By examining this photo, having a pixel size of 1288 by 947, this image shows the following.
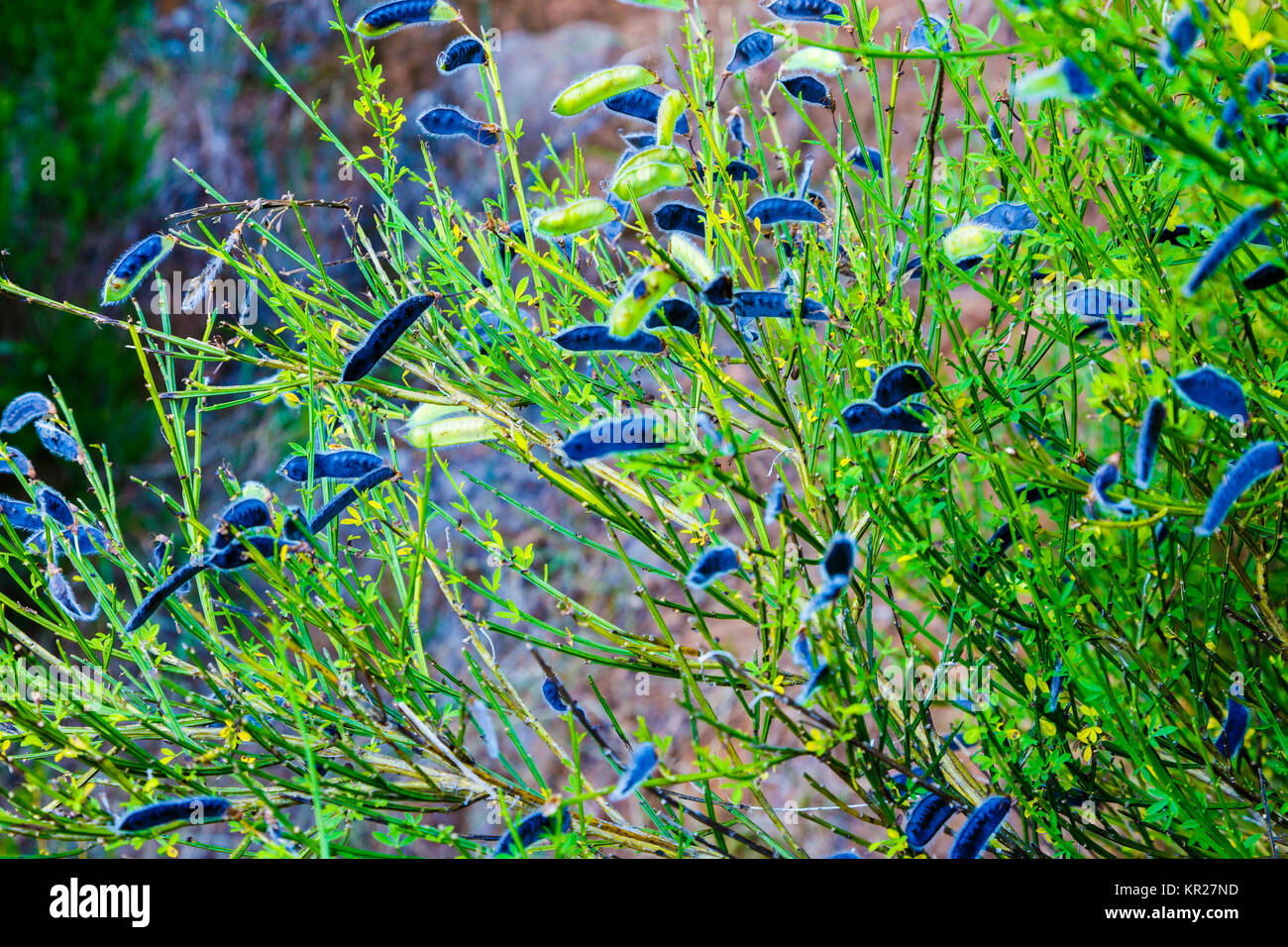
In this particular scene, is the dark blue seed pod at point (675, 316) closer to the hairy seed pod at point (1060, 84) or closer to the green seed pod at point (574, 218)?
the green seed pod at point (574, 218)

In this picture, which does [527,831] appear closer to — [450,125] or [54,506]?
[54,506]

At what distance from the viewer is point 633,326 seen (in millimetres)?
649

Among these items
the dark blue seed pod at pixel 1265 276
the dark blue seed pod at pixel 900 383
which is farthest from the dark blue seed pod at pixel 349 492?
the dark blue seed pod at pixel 1265 276

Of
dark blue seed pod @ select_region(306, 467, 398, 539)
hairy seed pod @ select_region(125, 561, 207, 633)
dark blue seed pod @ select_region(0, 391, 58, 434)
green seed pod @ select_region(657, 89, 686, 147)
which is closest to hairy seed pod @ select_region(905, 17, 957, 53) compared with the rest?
green seed pod @ select_region(657, 89, 686, 147)

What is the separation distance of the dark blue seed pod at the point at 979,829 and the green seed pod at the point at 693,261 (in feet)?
1.52

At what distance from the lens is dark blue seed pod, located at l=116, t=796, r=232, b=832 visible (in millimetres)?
639

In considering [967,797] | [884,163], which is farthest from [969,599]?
[884,163]

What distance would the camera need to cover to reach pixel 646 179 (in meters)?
0.72

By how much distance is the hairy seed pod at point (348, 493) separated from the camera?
74 cm

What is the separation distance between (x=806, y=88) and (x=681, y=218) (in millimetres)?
186

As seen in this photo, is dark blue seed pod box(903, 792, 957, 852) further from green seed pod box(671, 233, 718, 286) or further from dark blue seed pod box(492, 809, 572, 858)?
green seed pod box(671, 233, 718, 286)
